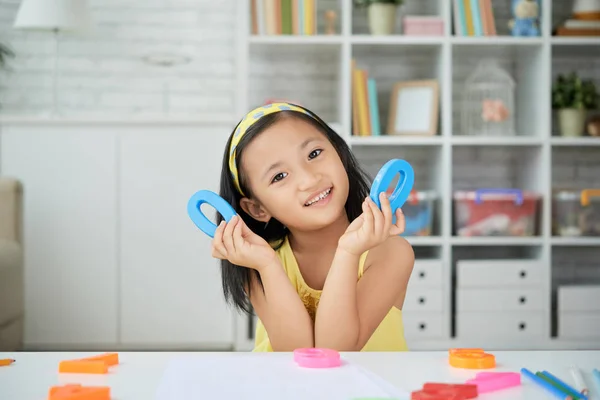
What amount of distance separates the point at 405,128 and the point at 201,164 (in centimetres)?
87

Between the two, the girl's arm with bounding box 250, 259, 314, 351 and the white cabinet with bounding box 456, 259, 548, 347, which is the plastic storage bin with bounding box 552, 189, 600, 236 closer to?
the white cabinet with bounding box 456, 259, 548, 347

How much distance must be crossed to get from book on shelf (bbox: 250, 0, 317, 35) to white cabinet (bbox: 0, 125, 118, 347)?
2.55 ft

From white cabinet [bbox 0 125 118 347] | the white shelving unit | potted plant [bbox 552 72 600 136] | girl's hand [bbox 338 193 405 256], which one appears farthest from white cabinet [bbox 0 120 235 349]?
girl's hand [bbox 338 193 405 256]

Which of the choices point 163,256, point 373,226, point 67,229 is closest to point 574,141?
point 163,256

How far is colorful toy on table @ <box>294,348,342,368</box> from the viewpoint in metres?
Answer: 0.66

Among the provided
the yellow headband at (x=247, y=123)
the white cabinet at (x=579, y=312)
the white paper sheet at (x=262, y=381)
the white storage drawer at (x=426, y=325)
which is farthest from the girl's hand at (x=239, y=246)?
the white cabinet at (x=579, y=312)

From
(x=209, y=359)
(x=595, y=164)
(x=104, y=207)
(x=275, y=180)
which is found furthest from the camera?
(x=595, y=164)

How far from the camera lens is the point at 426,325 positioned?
3111 mm

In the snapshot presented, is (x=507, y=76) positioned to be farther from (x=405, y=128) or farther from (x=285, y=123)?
(x=285, y=123)

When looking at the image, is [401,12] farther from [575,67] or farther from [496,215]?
[496,215]

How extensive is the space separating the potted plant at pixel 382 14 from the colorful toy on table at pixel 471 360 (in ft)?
8.68

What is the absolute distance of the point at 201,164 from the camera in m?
→ 3.11

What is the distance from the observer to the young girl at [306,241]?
1.05 metres

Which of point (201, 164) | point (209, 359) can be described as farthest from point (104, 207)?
point (209, 359)
